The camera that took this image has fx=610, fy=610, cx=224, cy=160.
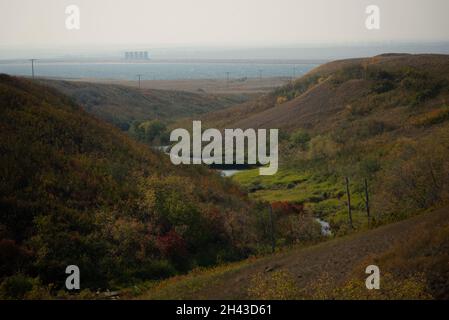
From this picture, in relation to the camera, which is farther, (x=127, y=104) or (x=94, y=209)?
(x=127, y=104)

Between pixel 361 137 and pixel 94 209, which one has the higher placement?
pixel 361 137

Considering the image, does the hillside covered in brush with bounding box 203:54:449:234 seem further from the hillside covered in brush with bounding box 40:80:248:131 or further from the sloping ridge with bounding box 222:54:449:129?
the hillside covered in brush with bounding box 40:80:248:131

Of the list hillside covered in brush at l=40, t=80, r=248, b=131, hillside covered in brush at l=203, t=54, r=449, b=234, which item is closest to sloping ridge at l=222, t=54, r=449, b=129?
hillside covered in brush at l=203, t=54, r=449, b=234

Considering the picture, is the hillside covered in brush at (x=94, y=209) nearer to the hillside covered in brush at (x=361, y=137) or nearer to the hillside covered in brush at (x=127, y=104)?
the hillside covered in brush at (x=361, y=137)

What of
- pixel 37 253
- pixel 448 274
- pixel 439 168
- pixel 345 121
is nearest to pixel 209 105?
pixel 345 121

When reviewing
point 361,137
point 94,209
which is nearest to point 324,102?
point 361,137

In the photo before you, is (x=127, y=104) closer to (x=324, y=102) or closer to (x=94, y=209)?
(x=324, y=102)

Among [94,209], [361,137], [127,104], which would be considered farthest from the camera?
[127,104]

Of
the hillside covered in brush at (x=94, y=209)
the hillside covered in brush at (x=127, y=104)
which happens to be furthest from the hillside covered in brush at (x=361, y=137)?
the hillside covered in brush at (x=127, y=104)
